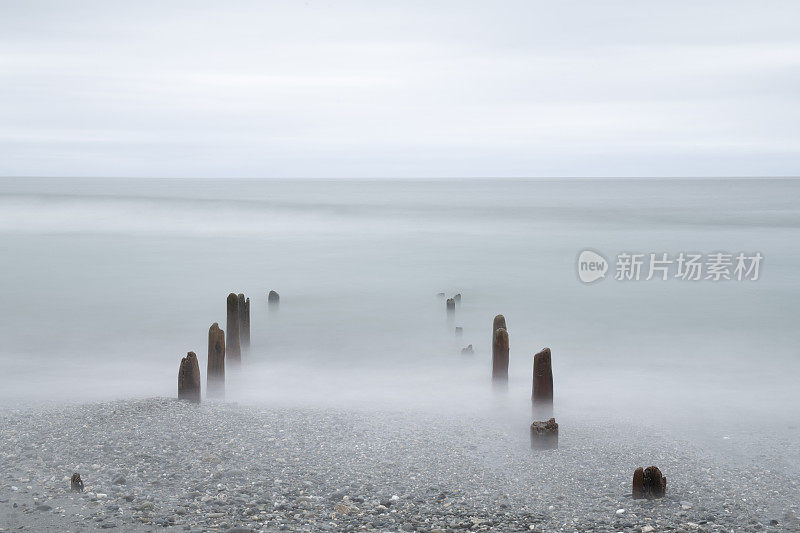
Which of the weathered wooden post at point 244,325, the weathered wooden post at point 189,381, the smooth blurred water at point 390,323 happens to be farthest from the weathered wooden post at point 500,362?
the weathered wooden post at point 244,325

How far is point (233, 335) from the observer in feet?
41.2

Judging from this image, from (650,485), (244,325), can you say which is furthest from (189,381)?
(650,485)

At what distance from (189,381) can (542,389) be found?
498cm

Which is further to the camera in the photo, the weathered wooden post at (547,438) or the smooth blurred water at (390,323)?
the smooth blurred water at (390,323)

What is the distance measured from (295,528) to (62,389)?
6714 mm

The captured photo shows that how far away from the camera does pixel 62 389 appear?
457 inches

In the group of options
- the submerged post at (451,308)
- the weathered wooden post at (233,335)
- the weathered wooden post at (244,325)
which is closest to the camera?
the weathered wooden post at (233,335)

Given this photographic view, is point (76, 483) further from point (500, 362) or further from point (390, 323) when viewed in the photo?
point (390, 323)

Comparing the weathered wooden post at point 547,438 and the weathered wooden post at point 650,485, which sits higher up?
the weathered wooden post at point 547,438

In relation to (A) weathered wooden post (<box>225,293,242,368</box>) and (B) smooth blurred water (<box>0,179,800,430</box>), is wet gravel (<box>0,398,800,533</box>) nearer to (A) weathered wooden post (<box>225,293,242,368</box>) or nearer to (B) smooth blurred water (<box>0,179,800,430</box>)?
(B) smooth blurred water (<box>0,179,800,430</box>)

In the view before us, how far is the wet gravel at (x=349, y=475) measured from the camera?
6828 mm

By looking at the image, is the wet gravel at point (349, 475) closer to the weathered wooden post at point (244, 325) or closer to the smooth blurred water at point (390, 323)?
the smooth blurred water at point (390, 323)

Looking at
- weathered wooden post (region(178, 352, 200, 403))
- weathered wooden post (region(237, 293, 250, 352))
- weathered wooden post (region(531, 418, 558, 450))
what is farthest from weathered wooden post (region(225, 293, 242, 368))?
weathered wooden post (region(531, 418, 558, 450))

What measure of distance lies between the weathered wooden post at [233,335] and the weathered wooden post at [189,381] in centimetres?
217
